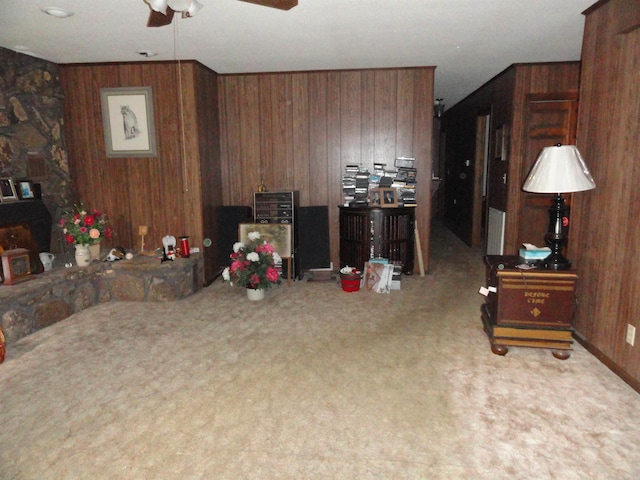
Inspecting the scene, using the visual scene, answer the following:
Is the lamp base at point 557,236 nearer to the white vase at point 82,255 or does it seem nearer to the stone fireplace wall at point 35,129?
the white vase at point 82,255

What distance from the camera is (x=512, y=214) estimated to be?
5316mm

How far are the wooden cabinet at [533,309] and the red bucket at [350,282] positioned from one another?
5.98ft

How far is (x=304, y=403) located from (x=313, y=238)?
3.00 meters

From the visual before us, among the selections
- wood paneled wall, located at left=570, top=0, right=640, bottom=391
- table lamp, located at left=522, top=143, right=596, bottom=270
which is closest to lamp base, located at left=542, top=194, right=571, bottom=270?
table lamp, located at left=522, top=143, right=596, bottom=270

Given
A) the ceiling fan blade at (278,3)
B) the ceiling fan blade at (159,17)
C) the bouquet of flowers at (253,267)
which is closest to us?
the ceiling fan blade at (278,3)

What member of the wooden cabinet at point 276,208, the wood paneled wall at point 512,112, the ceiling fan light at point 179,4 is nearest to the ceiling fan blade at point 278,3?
the ceiling fan light at point 179,4

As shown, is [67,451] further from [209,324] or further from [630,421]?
[630,421]

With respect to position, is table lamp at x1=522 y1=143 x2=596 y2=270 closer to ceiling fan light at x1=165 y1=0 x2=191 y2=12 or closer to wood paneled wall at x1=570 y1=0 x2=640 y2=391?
wood paneled wall at x1=570 y1=0 x2=640 y2=391

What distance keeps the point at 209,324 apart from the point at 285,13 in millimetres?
2632

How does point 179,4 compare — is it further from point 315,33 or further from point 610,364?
point 610,364

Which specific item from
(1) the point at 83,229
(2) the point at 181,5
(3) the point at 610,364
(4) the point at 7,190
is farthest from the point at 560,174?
(4) the point at 7,190

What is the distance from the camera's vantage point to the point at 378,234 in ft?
16.4

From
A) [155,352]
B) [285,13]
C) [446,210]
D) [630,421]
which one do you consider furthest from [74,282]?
[446,210]

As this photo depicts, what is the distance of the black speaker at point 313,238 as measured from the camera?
5348 mm
